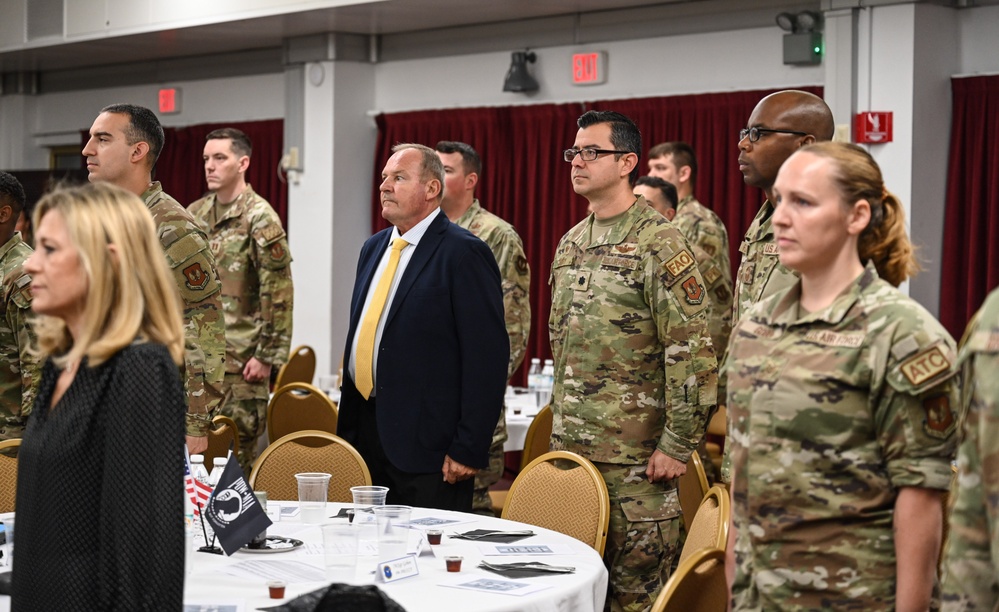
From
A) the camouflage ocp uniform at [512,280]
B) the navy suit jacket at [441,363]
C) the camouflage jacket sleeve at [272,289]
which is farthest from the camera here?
the camouflage jacket sleeve at [272,289]

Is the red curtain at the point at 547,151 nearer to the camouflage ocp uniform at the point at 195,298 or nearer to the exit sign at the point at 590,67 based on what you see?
the exit sign at the point at 590,67

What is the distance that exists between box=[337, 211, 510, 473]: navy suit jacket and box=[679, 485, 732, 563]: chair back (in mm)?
1138

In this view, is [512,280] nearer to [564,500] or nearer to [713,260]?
[713,260]

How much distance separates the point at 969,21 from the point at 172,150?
6779 millimetres

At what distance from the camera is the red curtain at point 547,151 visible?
26.1 ft

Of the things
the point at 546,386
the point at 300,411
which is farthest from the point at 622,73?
the point at 300,411

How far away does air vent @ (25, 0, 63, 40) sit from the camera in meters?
10.2

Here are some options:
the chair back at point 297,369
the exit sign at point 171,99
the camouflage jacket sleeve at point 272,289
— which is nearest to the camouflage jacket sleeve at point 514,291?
the camouflage jacket sleeve at point 272,289

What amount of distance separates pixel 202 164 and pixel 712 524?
8.37m

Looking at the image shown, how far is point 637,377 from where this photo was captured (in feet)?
13.5

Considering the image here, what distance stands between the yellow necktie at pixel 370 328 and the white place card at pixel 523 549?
3.98 ft

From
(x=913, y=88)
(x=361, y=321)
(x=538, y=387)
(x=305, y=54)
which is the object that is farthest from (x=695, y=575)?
(x=305, y=54)

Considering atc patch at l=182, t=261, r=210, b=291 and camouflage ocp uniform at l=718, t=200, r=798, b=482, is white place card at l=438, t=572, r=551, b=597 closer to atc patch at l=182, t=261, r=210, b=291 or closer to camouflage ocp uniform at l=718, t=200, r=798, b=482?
camouflage ocp uniform at l=718, t=200, r=798, b=482

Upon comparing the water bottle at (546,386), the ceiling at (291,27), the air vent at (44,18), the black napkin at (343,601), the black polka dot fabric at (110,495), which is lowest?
the water bottle at (546,386)
